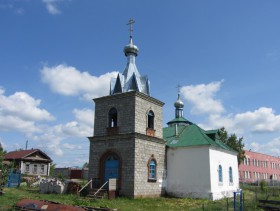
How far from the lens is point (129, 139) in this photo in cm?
2027

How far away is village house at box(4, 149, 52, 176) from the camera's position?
40550 mm

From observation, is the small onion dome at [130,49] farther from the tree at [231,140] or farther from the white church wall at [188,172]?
the tree at [231,140]

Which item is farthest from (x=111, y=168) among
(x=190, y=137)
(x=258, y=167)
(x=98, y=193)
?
(x=258, y=167)

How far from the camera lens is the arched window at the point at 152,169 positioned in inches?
825

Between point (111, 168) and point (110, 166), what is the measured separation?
0.61 feet

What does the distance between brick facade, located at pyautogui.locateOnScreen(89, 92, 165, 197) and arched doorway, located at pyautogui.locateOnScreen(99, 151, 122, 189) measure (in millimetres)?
71

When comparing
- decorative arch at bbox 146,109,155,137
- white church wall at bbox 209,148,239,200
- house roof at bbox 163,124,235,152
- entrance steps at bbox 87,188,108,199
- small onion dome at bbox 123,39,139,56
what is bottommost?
entrance steps at bbox 87,188,108,199

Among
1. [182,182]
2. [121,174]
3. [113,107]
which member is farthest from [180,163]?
[113,107]

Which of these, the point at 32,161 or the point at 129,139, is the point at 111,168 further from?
the point at 32,161

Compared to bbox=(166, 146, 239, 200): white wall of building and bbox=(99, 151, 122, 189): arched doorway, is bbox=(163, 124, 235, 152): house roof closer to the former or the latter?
bbox=(166, 146, 239, 200): white wall of building

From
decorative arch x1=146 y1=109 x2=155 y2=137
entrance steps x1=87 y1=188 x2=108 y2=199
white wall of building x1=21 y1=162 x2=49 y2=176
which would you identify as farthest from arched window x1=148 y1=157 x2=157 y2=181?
white wall of building x1=21 y1=162 x2=49 y2=176

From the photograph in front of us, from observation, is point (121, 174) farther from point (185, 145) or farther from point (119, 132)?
point (185, 145)

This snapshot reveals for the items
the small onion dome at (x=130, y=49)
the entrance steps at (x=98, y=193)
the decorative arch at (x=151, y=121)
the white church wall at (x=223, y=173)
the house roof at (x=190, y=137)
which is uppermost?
the small onion dome at (x=130, y=49)

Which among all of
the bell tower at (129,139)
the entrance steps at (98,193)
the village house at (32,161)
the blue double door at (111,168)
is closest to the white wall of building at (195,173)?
the bell tower at (129,139)
